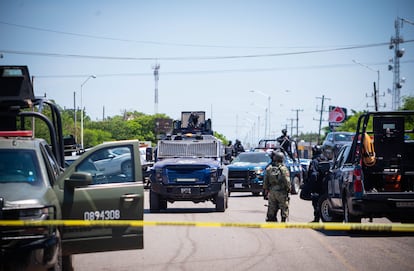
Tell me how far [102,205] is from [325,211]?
28.4 ft

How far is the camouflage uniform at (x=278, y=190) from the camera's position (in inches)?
556

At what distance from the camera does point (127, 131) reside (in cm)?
11081

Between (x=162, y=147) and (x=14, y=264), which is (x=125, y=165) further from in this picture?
(x=162, y=147)

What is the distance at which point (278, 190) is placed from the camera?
1414 cm

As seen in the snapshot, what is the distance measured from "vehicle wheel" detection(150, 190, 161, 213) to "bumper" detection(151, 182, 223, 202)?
14 cm

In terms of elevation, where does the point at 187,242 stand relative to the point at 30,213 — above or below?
below

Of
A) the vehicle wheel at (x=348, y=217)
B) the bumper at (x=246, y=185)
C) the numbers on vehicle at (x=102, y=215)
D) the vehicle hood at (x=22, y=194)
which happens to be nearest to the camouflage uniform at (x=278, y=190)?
the vehicle wheel at (x=348, y=217)

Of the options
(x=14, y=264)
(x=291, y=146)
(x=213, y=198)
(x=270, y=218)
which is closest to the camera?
(x=14, y=264)

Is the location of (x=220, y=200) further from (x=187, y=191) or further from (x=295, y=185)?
(x=295, y=185)

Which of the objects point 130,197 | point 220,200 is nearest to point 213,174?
point 220,200

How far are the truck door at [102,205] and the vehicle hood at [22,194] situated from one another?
384mm

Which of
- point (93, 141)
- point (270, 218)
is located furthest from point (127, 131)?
point (270, 218)

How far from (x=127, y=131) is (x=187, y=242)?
9859 cm

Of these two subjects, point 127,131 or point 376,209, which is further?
point 127,131
